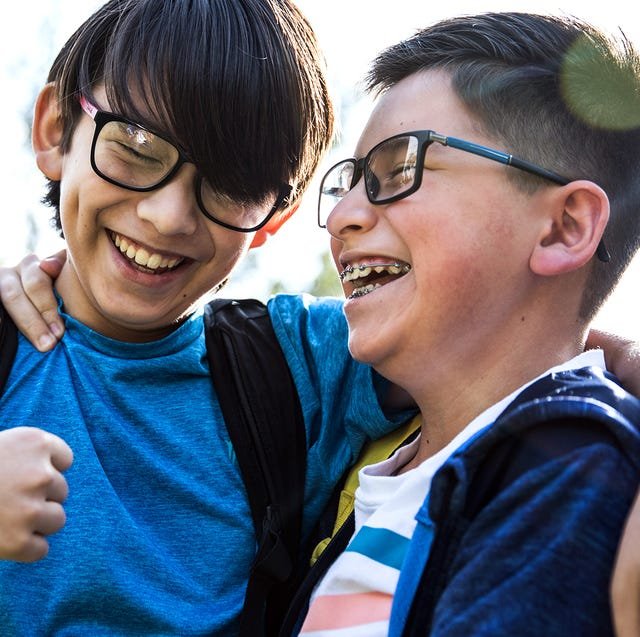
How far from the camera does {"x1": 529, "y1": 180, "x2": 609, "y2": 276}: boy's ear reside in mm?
2027

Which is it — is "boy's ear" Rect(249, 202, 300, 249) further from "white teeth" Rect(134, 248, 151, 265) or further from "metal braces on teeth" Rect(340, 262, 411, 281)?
"metal braces on teeth" Rect(340, 262, 411, 281)

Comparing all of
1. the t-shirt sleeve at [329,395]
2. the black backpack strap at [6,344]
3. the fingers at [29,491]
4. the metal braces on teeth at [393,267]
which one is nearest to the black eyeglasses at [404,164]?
the metal braces on teeth at [393,267]

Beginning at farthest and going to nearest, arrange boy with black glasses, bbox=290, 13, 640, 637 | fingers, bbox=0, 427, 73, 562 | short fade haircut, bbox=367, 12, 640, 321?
short fade haircut, bbox=367, 12, 640, 321 < boy with black glasses, bbox=290, 13, 640, 637 < fingers, bbox=0, 427, 73, 562

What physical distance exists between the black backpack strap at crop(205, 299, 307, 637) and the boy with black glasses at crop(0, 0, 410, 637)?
0.04 meters

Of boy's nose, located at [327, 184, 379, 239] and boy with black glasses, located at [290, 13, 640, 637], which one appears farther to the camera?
boy's nose, located at [327, 184, 379, 239]

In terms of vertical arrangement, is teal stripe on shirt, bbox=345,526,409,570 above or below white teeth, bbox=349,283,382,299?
below

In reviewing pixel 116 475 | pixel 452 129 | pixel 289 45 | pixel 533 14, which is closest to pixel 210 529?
pixel 116 475

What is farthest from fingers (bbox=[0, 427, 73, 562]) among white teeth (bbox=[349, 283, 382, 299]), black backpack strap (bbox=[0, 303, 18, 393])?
white teeth (bbox=[349, 283, 382, 299])

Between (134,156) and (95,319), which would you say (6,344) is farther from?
(134,156)

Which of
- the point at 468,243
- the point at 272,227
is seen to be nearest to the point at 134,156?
the point at 272,227

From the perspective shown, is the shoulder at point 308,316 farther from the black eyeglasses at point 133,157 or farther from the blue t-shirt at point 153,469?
the black eyeglasses at point 133,157

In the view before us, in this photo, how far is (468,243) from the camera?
2.02 metres

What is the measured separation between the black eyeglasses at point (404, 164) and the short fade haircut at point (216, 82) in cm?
39

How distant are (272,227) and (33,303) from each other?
835 mm
